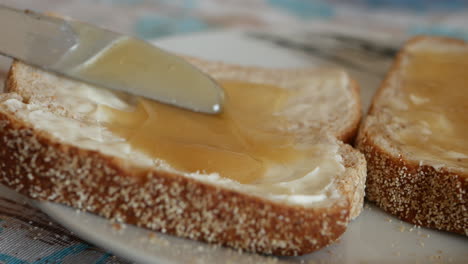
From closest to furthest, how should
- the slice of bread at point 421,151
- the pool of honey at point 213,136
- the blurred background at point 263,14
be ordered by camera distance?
the pool of honey at point 213,136 < the slice of bread at point 421,151 < the blurred background at point 263,14

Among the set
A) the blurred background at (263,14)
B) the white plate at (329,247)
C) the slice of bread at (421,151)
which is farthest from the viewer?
the blurred background at (263,14)

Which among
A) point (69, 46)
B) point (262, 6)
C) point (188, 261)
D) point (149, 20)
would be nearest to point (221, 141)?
point (188, 261)

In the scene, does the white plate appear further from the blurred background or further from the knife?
the blurred background

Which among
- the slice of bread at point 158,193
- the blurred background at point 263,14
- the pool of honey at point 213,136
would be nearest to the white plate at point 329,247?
the slice of bread at point 158,193

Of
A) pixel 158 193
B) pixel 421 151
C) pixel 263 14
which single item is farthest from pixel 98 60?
pixel 263 14

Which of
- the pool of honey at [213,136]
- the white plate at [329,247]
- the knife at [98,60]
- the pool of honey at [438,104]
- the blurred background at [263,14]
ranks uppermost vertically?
the knife at [98,60]

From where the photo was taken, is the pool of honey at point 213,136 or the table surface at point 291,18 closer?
the pool of honey at point 213,136

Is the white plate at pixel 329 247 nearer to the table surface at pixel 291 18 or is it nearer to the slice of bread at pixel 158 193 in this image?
the slice of bread at pixel 158 193
